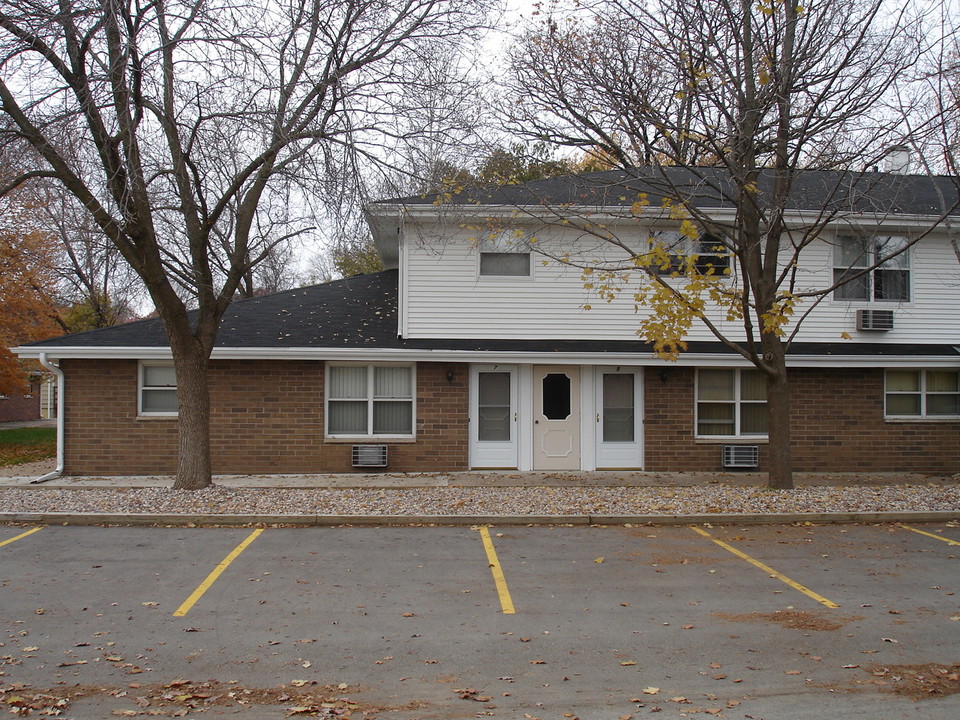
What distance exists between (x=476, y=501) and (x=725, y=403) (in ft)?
21.2

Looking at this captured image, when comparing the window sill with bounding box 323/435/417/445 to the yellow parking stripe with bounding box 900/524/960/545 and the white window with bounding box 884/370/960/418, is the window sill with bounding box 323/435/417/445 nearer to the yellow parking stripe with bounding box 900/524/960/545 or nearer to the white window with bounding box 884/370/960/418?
the yellow parking stripe with bounding box 900/524/960/545

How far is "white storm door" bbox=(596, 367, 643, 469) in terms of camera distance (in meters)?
15.5

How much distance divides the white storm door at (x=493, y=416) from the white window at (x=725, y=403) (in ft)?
12.1

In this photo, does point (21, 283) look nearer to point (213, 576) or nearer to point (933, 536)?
point (213, 576)

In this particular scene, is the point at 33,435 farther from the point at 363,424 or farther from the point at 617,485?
the point at 617,485

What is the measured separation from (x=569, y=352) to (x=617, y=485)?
2662 millimetres

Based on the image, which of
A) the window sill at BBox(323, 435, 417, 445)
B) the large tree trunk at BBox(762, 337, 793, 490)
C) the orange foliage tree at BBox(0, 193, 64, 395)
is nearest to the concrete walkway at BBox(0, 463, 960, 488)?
the window sill at BBox(323, 435, 417, 445)

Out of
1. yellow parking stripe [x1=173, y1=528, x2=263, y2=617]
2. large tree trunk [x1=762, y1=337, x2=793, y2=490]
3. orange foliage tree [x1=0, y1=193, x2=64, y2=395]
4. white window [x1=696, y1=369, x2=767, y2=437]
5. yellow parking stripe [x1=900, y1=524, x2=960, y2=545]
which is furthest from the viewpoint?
orange foliage tree [x1=0, y1=193, x2=64, y2=395]

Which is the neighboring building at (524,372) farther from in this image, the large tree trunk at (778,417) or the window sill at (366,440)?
the large tree trunk at (778,417)

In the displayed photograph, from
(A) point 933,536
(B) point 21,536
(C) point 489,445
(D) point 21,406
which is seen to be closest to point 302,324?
(C) point 489,445

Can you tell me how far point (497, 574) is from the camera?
816cm

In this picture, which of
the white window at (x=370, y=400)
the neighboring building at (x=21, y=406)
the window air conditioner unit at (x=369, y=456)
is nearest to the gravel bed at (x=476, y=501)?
the window air conditioner unit at (x=369, y=456)

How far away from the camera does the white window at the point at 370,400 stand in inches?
596

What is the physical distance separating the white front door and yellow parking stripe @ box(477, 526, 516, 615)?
495 cm
